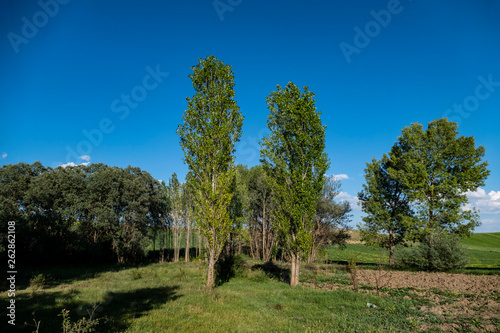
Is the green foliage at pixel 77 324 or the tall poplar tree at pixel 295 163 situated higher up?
the tall poplar tree at pixel 295 163

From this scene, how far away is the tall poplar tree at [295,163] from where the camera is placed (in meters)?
15.0

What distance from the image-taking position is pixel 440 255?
20078 millimetres

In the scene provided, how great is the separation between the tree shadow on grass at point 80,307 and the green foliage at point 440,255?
2039 cm

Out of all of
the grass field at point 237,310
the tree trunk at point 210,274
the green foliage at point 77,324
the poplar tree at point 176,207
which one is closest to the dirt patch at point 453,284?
the grass field at point 237,310

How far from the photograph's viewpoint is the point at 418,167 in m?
23.2

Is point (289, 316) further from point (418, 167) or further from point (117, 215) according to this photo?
point (117, 215)

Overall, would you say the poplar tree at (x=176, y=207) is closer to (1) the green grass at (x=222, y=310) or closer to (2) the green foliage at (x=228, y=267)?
(2) the green foliage at (x=228, y=267)

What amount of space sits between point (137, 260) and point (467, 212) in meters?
36.1

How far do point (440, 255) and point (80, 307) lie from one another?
24.7m

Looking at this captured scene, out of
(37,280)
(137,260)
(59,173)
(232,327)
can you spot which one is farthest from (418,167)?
(59,173)

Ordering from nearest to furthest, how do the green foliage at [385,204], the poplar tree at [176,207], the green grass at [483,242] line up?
the green foliage at [385,204], the poplar tree at [176,207], the green grass at [483,242]

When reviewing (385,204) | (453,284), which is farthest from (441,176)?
(453,284)

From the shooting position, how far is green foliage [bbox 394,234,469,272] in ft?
64.5

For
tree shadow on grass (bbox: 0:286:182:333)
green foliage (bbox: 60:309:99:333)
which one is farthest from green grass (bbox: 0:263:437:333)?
green foliage (bbox: 60:309:99:333)
